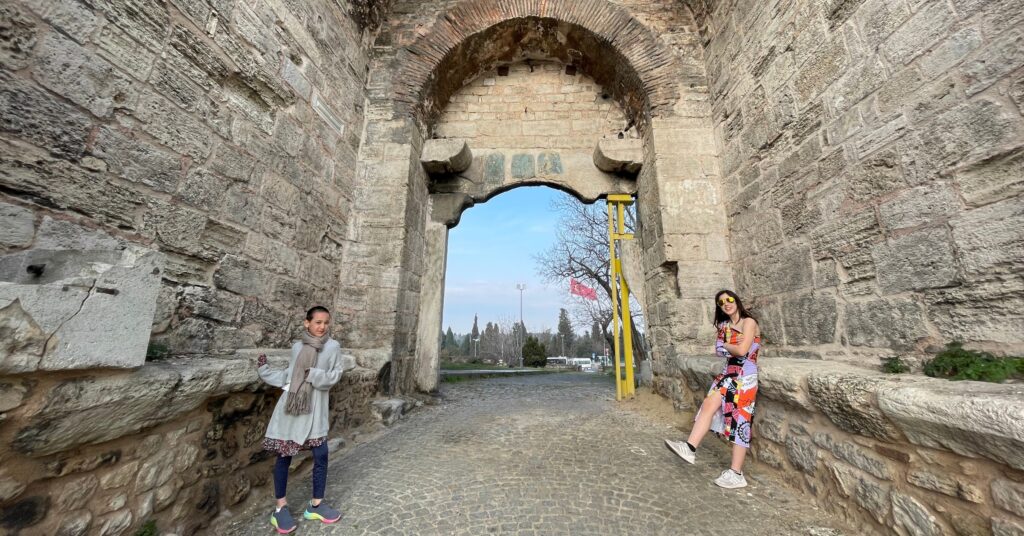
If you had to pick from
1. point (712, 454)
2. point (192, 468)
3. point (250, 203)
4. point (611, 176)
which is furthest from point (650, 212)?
point (192, 468)

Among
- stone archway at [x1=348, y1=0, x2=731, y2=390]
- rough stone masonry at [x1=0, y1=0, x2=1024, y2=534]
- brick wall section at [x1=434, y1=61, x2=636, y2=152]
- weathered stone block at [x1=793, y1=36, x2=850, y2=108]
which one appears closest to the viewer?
rough stone masonry at [x1=0, y1=0, x2=1024, y2=534]

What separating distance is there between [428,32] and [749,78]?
3.74 m

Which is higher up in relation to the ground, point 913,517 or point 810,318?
point 810,318

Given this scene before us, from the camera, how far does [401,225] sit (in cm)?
404

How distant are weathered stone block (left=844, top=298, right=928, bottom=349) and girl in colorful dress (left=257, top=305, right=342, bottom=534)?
10.6ft

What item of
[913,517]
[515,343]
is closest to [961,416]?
[913,517]

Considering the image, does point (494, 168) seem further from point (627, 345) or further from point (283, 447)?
point (283, 447)

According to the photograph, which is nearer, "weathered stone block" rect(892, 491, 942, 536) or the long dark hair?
"weathered stone block" rect(892, 491, 942, 536)

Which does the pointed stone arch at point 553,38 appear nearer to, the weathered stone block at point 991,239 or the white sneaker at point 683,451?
the weathered stone block at point 991,239

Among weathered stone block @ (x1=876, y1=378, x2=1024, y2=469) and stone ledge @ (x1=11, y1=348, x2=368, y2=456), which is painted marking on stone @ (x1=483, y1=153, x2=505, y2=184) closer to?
stone ledge @ (x1=11, y1=348, x2=368, y2=456)

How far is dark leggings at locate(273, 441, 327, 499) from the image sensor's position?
1809 millimetres

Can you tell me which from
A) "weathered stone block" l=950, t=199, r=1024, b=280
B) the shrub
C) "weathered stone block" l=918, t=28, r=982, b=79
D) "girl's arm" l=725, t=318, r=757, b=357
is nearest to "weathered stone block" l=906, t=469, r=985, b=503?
the shrub

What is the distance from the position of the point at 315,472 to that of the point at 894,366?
3.23 metres

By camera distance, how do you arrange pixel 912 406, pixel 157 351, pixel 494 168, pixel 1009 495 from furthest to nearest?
pixel 494 168 < pixel 157 351 < pixel 912 406 < pixel 1009 495
